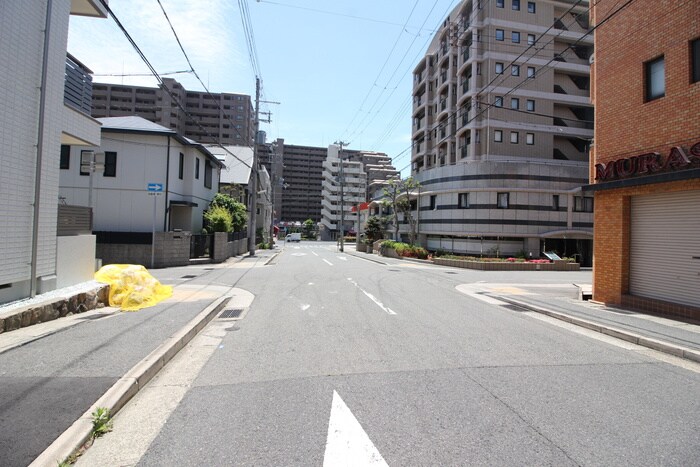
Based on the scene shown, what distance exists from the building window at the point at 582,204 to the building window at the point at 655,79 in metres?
24.5

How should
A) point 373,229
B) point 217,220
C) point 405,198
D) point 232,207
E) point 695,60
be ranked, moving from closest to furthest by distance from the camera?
point 695,60
point 217,220
point 232,207
point 405,198
point 373,229

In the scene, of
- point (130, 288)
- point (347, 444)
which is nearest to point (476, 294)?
point (130, 288)

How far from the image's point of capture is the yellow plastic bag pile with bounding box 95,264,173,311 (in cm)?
1002

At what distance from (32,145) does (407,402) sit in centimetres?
888

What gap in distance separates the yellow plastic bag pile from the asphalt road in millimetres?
3027

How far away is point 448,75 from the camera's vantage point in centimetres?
4441

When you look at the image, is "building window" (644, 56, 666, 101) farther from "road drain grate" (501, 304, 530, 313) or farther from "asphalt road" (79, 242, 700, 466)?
"asphalt road" (79, 242, 700, 466)

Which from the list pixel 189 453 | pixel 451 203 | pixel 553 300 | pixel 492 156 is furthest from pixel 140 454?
pixel 492 156

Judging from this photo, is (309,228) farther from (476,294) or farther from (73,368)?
(73,368)

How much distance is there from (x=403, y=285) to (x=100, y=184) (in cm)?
1730

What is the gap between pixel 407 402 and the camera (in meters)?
4.56

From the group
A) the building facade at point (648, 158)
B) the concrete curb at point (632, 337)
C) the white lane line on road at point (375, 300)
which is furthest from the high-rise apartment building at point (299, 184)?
the concrete curb at point (632, 337)

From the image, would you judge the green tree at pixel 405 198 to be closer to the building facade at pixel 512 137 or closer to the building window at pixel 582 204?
the building facade at pixel 512 137

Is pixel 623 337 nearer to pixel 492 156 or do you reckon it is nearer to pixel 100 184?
pixel 100 184
